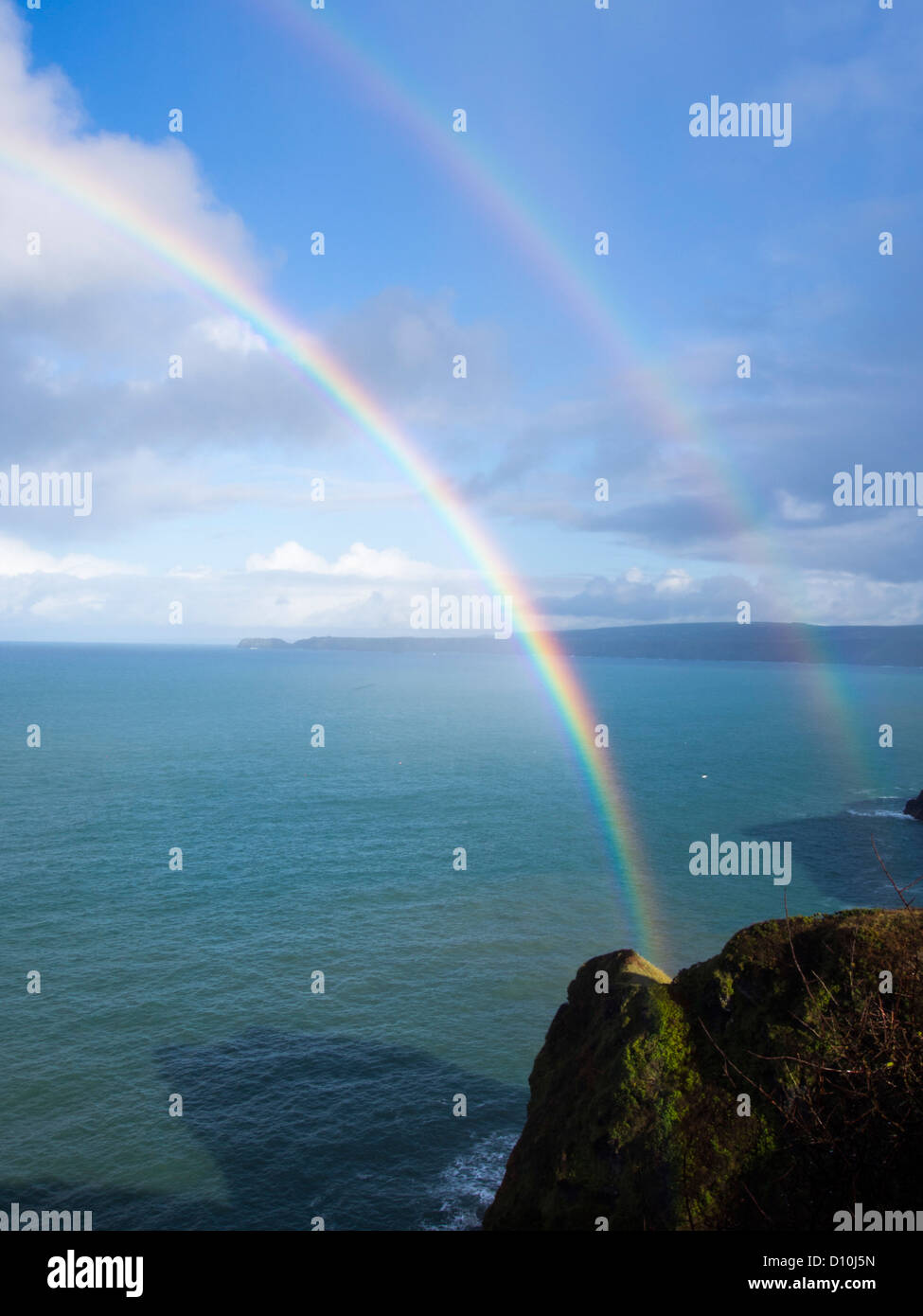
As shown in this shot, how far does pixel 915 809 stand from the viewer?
99.2 metres

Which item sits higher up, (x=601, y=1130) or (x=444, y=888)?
(x=601, y=1130)

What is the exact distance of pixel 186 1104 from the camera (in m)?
42.0

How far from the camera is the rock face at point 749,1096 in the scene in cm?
1723

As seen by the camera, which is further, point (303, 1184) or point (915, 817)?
point (915, 817)

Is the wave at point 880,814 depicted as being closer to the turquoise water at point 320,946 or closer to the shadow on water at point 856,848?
the shadow on water at point 856,848

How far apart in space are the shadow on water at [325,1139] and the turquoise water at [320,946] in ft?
0.45

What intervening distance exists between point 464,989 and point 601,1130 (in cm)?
3343

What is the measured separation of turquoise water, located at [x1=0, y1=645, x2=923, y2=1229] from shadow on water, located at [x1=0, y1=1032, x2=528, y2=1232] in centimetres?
14

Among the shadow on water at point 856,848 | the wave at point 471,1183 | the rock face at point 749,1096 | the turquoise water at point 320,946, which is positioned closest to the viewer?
the rock face at point 749,1096

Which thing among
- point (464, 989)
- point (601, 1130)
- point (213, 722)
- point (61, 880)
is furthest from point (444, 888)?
point (213, 722)

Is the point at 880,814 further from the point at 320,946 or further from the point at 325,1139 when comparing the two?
the point at 325,1139

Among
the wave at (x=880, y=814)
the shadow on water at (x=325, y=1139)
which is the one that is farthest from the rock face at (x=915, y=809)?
the shadow on water at (x=325, y=1139)

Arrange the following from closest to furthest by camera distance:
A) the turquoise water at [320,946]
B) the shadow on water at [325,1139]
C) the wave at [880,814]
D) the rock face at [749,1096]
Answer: the rock face at [749,1096]
the shadow on water at [325,1139]
the turquoise water at [320,946]
the wave at [880,814]
